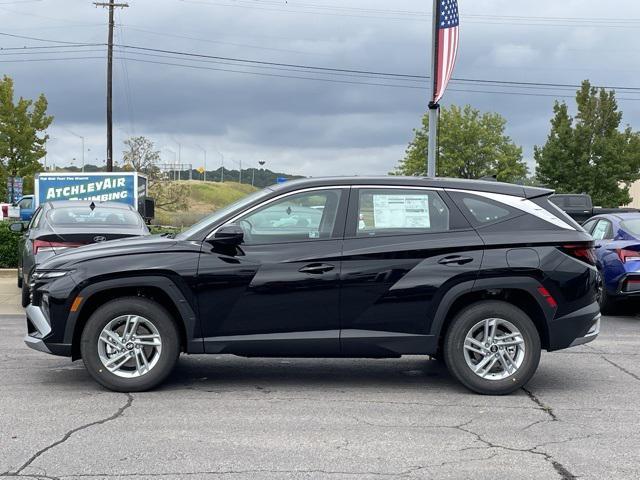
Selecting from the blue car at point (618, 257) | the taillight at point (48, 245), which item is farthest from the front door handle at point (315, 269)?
the blue car at point (618, 257)

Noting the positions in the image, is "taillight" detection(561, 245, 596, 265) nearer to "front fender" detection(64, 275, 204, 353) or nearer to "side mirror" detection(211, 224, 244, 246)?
"side mirror" detection(211, 224, 244, 246)

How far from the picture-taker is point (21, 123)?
51.8 meters

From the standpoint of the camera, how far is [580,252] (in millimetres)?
6598

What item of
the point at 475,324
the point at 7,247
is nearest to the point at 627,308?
the point at 475,324

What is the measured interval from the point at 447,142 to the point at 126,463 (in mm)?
71964

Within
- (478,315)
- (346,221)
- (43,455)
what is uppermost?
(346,221)

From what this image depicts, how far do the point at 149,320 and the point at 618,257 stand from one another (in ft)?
24.1

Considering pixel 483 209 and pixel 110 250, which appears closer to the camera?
pixel 110 250

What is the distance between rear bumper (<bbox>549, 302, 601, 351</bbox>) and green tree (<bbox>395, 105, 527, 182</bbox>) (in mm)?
67116

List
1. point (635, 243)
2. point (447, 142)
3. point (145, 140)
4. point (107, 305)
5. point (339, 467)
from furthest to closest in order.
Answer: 1. point (447, 142)
2. point (145, 140)
3. point (635, 243)
4. point (107, 305)
5. point (339, 467)

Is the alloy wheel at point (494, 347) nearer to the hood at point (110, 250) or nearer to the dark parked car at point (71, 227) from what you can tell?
the hood at point (110, 250)

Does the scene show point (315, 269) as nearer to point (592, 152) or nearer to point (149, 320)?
point (149, 320)

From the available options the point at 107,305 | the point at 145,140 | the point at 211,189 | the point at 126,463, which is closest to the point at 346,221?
the point at 107,305

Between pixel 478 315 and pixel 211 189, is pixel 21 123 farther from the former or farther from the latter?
pixel 211 189
